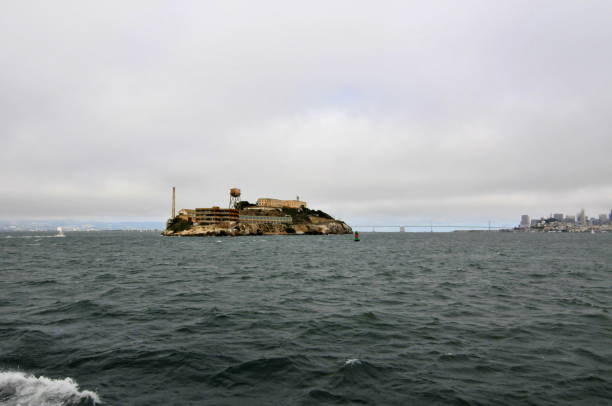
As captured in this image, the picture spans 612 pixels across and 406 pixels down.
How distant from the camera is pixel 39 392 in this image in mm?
10477

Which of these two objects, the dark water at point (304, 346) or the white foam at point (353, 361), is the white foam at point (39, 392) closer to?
the dark water at point (304, 346)

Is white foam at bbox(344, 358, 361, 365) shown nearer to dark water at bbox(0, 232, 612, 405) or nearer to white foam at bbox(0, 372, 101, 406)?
dark water at bbox(0, 232, 612, 405)

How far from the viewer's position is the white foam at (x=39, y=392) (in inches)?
392

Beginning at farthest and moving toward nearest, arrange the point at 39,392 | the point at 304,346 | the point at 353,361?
the point at 304,346
the point at 353,361
the point at 39,392

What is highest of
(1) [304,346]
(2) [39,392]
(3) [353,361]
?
(2) [39,392]

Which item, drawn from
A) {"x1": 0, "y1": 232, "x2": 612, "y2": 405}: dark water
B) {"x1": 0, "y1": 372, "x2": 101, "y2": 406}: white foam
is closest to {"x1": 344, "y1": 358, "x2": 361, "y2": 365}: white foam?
{"x1": 0, "y1": 232, "x2": 612, "y2": 405}: dark water

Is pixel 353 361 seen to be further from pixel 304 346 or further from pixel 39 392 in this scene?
pixel 39 392

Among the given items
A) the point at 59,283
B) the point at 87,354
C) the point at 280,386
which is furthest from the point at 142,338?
the point at 59,283

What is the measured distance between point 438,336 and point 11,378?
17075 mm

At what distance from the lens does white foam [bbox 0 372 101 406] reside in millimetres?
9961

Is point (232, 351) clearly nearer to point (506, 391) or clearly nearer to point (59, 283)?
point (506, 391)

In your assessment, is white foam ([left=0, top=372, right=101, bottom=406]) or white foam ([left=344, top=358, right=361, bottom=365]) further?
white foam ([left=344, top=358, right=361, bottom=365])

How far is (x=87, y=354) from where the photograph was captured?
553 inches

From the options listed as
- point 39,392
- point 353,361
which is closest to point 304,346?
point 353,361
